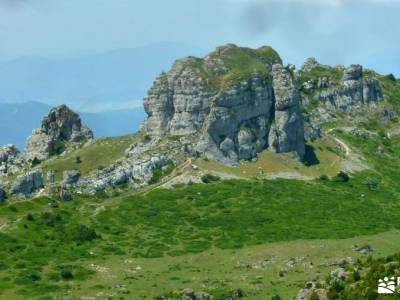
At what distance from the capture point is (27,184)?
633ft

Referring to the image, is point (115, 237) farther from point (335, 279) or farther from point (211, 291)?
point (335, 279)

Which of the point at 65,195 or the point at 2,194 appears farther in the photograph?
the point at 65,195

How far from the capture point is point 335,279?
70.4m

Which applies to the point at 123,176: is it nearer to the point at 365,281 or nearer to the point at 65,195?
the point at 65,195

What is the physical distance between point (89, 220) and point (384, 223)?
6121cm

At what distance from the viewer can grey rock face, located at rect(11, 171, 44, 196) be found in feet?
628

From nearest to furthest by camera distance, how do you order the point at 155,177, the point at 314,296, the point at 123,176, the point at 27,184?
the point at 314,296 → the point at 27,184 → the point at 123,176 → the point at 155,177

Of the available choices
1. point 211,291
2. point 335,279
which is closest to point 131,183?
point 211,291

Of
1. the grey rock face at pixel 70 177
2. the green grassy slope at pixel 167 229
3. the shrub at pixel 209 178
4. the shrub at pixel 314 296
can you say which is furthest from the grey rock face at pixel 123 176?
the shrub at pixel 314 296

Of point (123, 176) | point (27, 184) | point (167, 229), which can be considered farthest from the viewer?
point (123, 176)

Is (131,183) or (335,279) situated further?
(131,183)

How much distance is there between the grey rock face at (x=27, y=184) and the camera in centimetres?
19150

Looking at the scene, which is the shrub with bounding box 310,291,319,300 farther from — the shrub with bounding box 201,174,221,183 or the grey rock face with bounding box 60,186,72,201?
the shrub with bounding box 201,174,221,183

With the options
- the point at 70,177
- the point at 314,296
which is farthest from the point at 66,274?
the point at 314,296
